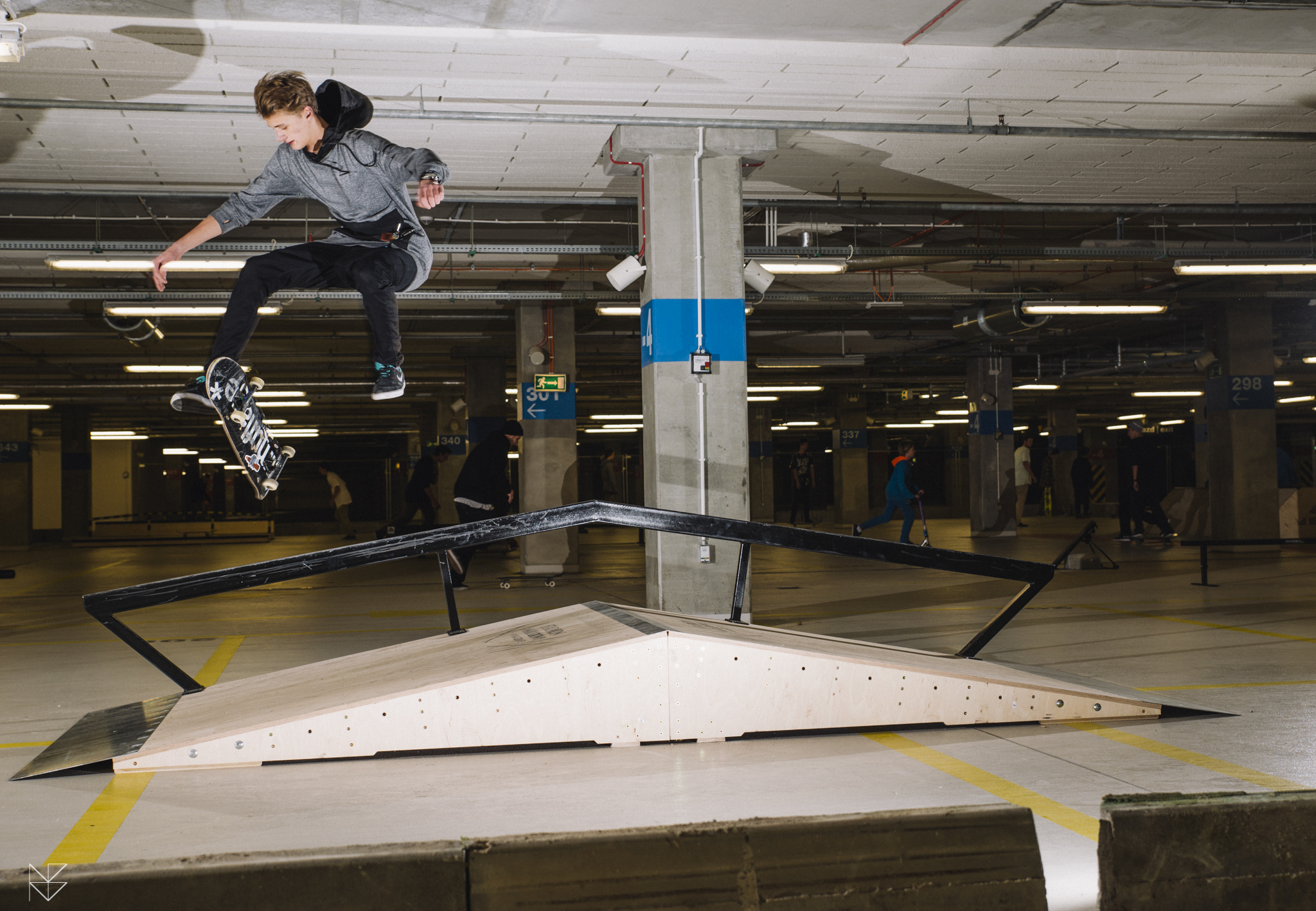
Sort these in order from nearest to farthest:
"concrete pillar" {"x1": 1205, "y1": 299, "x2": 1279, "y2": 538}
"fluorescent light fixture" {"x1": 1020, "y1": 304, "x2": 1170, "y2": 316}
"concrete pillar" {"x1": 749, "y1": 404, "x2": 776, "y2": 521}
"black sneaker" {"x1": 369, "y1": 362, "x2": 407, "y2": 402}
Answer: "black sneaker" {"x1": 369, "y1": 362, "x2": 407, "y2": 402} < "fluorescent light fixture" {"x1": 1020, "y1": 304, "x2": 1170, "y2": 316} < "concrete pillar" {"x1": 1205, "y1": 299, "x2": 1279, "y2": 538} < "concrete pillar" {"x1": 749, "y1": 404, "x2": 776, "y2": 521}

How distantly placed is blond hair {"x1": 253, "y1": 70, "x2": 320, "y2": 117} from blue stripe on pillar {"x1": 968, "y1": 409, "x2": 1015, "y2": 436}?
1933 cm

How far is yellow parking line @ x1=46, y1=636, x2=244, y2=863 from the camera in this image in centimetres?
307

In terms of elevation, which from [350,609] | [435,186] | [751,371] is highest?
[751,371]

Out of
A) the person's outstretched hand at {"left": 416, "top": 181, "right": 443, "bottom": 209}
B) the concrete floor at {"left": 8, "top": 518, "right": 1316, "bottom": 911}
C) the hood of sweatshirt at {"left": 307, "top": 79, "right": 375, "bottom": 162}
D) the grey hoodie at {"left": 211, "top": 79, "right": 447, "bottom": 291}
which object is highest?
the hood of sweatshirt at {"left": 307, "top": 79, "right": 375, "bottom": 162}

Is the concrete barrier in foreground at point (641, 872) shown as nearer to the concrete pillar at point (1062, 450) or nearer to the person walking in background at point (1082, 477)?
the person walking in background at point (1082, 477)

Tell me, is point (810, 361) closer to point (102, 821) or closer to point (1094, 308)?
point (1094, 308)

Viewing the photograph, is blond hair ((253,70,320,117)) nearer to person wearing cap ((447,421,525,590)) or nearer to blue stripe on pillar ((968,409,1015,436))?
person wearing cap ((447,421,525,590))

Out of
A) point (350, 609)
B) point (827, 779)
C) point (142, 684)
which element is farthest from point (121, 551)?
point (827, 779)

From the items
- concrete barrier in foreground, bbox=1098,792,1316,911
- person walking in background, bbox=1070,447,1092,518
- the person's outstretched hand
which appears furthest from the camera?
person walking in background, bbox=1070,447,1092,518

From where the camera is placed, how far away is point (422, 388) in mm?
27938

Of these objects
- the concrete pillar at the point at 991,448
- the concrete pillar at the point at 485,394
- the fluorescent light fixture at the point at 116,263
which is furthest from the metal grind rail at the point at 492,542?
the concrete pillar at the point at 991,448

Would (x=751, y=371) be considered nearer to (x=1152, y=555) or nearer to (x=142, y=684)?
(x=1152, y=555)

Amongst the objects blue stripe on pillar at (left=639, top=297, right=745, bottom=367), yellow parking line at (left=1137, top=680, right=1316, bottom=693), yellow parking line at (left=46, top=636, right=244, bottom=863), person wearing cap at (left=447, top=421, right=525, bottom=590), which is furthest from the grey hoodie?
person wearing cap at (left=447, top=421, right=525, bottom=590)

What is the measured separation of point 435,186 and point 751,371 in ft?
68.9
